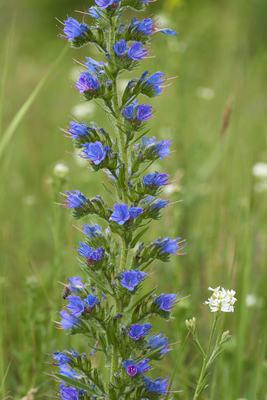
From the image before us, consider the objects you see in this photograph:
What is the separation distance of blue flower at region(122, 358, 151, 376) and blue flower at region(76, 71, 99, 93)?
134 centimetres

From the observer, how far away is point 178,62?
5969mm

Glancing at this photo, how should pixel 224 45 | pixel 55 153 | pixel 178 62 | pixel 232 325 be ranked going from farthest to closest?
1. pixel 224 45
2. pixel 55 153
3. pixel 178 62
4. pixel 232 325

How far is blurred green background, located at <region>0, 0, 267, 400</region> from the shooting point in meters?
3.24

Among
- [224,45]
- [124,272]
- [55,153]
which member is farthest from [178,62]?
[224,45]

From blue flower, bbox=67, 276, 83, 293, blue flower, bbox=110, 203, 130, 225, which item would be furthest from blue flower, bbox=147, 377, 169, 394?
blue flower, bbox=110, 203, 130, 225

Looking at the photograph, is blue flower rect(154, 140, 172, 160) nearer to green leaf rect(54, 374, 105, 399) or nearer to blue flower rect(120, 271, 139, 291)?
blue flower rect(120, 271, 139, 291)

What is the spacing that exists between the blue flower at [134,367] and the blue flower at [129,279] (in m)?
0.37

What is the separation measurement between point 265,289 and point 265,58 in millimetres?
3375

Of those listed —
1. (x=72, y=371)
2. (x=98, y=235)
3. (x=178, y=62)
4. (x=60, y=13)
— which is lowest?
(x=72, y=371)

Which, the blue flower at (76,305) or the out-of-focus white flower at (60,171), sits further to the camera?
the out-of-focus white flower at (60,171)

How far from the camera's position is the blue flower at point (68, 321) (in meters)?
2.18

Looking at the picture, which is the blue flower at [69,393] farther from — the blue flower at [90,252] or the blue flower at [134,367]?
the blue flower at [90,252]

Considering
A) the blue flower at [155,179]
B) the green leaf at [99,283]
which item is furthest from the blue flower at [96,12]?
the green leaf at [99,283]

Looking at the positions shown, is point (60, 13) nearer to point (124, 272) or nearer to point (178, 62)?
point (178, 62)
